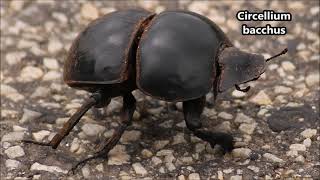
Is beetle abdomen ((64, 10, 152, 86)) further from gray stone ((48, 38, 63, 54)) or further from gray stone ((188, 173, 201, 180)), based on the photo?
gray stone ((48, 38, 63, 54))

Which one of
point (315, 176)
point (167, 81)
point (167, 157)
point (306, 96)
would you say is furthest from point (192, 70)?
point (306, 96)

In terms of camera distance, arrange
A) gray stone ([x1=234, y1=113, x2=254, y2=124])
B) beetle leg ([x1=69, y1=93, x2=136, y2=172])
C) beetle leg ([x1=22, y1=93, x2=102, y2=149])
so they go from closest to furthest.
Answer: beetle leg ([x1=22, y1=93, x2=102, y2=149]) < beetle leg ([x1=69, y1=93, x2=136, y2=172]) < gray stone ([x1=234, y1=113, x2=254, y2=124])

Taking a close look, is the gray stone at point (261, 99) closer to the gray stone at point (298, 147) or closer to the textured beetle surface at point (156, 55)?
the gray stone at point (298, 147)

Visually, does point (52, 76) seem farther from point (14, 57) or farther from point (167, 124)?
point (167, 124)

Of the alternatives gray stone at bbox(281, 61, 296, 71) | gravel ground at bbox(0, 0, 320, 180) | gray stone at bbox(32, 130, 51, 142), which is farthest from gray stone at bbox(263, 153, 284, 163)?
gray stone at bbox(32, 130, 51, 142)

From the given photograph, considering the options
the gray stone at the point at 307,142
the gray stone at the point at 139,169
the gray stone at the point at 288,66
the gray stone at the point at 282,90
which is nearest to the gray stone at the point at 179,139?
the gray stone at the point at 139,169

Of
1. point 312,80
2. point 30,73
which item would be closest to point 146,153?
point 30,73
